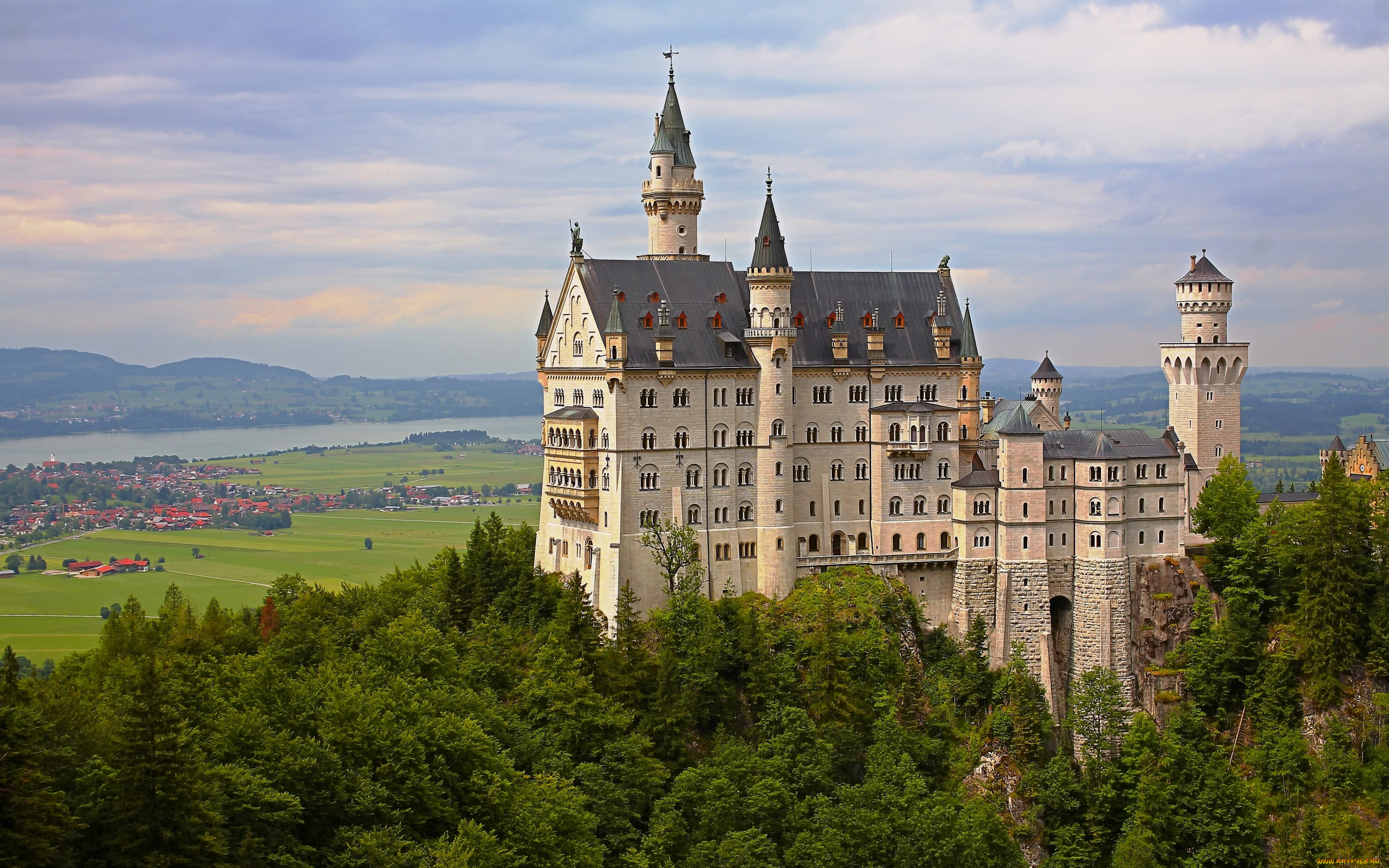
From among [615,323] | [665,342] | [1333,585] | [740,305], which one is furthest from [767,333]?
[1333,585]

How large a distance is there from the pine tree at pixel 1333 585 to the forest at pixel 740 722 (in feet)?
0.62

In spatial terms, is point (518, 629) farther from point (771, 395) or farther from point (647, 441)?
point (771, 395)

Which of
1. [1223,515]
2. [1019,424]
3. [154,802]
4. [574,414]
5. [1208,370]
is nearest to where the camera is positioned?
[154,802]

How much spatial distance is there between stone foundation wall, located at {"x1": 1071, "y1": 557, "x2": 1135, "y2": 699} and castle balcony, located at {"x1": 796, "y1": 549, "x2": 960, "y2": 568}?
29.7ft

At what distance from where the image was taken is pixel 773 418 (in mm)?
99438

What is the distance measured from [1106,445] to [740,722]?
104 ft

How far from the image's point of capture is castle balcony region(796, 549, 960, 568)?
10125 cm

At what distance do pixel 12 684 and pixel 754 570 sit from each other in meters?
47.3

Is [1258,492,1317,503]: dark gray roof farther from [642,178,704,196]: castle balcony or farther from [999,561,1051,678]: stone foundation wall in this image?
[642,178,704,196]: castle balcony

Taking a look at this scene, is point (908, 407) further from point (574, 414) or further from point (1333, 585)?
point (1333, 585)

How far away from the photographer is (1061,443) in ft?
341

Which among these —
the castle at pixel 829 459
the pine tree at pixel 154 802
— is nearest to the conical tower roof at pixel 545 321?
the castle at pixel 829 459

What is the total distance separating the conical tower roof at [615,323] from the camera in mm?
94938

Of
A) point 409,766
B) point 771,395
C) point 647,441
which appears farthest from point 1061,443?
point 409,766
